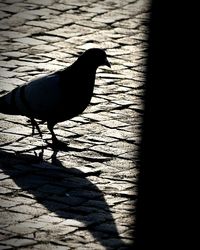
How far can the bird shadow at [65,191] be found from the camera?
275 inches

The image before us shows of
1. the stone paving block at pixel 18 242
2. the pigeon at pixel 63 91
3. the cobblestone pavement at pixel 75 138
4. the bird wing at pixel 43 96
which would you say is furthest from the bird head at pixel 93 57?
the stone paving block at pixel 18 242

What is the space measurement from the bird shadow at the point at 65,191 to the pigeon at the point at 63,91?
16.7 inches

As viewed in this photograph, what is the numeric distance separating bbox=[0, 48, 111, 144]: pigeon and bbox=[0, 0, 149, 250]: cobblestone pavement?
1.29 feet

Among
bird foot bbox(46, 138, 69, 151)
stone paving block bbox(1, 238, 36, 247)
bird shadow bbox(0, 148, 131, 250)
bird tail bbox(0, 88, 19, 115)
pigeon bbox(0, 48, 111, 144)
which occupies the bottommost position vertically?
bird shadow bbox(0, 148, 131, 250)

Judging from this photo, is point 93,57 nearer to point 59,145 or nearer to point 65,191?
point 59,145

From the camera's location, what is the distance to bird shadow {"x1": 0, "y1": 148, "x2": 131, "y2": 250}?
699cm

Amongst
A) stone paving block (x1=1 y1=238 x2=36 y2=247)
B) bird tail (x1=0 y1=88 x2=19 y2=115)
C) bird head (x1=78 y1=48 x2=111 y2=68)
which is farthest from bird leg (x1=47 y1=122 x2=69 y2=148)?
stone paving block (x1=1 y1=238 x2=36 y2=247)

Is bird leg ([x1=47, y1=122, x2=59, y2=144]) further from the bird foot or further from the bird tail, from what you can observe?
the bird tail

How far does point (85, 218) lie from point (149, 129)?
7.60 ft

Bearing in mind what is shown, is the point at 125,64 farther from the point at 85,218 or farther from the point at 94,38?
the point at 85,218

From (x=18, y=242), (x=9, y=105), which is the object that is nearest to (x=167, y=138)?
(x=9, y=105)

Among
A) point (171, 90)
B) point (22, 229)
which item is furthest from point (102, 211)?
point (171, 90)

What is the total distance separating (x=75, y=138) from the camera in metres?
9.05

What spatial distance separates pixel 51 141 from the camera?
354 inches
